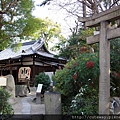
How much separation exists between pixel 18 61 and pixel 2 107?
44.3 ft

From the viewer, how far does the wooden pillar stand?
180 inches

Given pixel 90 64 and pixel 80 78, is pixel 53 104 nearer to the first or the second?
pixel 80 78

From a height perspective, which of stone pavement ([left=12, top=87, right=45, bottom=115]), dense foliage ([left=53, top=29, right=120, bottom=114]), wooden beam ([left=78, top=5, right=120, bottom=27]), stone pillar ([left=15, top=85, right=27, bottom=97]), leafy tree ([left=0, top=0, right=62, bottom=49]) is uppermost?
leafy tree ([left=0, top=0, right=62, bottom=49])

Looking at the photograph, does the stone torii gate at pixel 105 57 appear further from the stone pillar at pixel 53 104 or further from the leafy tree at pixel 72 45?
the leafy tree at pixel 72 45

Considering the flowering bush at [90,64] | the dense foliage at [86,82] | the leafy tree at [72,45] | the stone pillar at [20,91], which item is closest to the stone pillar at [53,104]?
the dense foliage at [86,82]

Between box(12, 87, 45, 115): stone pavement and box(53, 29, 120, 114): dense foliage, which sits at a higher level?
box(53, 29, 120, 114): dense foliage

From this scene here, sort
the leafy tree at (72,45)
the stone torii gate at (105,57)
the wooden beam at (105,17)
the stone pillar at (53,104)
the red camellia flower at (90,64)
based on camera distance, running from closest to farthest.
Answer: the wooden beam at (105,17), the stone torii gate at (105,57), the red camellia flower at (90,64), the stone pillar at (53,104), the leafy tree at (72,45)

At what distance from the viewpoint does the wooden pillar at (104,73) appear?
4.57 m

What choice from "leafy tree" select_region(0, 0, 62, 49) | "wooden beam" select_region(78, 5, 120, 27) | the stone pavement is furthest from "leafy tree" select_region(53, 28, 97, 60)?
"wooden beam" select_region(78, 5, 120, 27)

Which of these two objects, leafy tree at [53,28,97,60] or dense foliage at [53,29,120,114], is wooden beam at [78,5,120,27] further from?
leafy tree at [53,28,97,60]

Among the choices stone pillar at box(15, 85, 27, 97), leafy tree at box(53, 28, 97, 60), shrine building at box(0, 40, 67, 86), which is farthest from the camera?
shrine building at box(0, 40, 67, 86)

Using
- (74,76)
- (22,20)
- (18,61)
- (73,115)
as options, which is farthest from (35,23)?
(18,61)

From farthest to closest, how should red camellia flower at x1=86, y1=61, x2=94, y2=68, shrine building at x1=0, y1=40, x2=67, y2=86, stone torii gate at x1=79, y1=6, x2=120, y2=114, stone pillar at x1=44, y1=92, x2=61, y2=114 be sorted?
shrine building at x1=0, y1=40, x2=67, y2=86, stone pillar at x1=44, y1=92, x2=61, y2=114, red camellia flower at x1=86, y1=61, x2=94, y2=68, stone torii gate at x1=79, y1=6, x2=120, y2=114

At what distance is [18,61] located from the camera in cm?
1855
